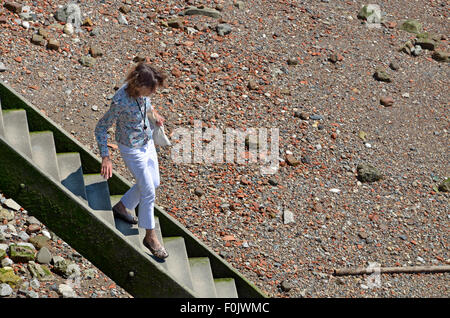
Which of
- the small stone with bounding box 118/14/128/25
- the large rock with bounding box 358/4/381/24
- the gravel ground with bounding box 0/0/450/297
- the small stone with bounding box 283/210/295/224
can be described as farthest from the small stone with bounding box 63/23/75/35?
the large rock with bounding box 358/4/381/24

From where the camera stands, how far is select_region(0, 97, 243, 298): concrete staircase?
18.0 ft

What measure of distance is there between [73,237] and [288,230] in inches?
143

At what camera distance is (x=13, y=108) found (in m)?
5.89

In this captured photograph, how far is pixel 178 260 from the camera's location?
6023 millimetres

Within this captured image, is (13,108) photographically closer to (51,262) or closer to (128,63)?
(51,262)

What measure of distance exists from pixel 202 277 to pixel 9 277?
207cm

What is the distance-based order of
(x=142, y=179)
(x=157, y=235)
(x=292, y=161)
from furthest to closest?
(x=292, y=161)
(x=157, y=235)
(x=142, y=179)

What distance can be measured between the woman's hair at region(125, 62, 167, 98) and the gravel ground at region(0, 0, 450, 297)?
3.12m

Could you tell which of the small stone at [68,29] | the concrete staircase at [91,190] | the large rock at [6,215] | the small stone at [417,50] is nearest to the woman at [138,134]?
the concrete staircase at [91,190]

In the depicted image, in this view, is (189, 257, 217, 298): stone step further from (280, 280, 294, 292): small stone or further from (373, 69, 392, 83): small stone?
(373, 69, 392, 83): small stone

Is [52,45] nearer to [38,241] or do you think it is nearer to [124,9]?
[124,9]

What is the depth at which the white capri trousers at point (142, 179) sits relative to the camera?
17.3ft

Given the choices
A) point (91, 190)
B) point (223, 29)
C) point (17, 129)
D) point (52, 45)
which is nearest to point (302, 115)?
point (223, 29)

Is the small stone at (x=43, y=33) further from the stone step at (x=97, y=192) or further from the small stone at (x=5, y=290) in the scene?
the small stone at (x=5, y=290)
